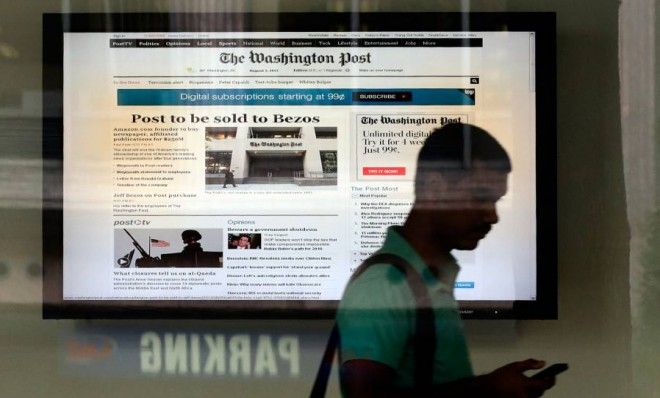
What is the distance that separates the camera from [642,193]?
10.0 ft

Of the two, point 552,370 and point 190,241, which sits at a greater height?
point 190,241

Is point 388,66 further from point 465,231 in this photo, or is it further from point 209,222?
point 209,222

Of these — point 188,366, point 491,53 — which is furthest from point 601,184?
point 188,366

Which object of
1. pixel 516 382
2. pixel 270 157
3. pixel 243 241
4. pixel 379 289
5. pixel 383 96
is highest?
pixel 383 96

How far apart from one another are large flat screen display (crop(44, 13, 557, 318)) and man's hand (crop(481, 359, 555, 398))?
8.3 inches

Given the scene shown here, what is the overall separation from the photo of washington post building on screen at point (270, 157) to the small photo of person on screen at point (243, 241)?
167mm

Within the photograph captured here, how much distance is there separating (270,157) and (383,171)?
394 millimetres

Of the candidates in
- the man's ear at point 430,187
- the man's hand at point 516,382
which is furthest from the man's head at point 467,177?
the man's hand at point 516,382

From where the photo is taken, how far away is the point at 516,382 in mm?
3066

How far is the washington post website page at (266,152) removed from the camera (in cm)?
295

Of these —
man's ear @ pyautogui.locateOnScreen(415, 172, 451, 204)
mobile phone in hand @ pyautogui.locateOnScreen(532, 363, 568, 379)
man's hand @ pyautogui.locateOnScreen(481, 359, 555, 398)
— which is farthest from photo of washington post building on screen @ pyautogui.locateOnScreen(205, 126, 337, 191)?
mobile phone in hand @ pyautogui.locateOnScreen(532, 363, 568, 379)

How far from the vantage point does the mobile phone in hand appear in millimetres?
3041

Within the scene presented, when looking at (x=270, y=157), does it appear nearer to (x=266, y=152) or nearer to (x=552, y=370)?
(x=266, y=152)

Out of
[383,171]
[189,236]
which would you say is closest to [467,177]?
[383,171]
